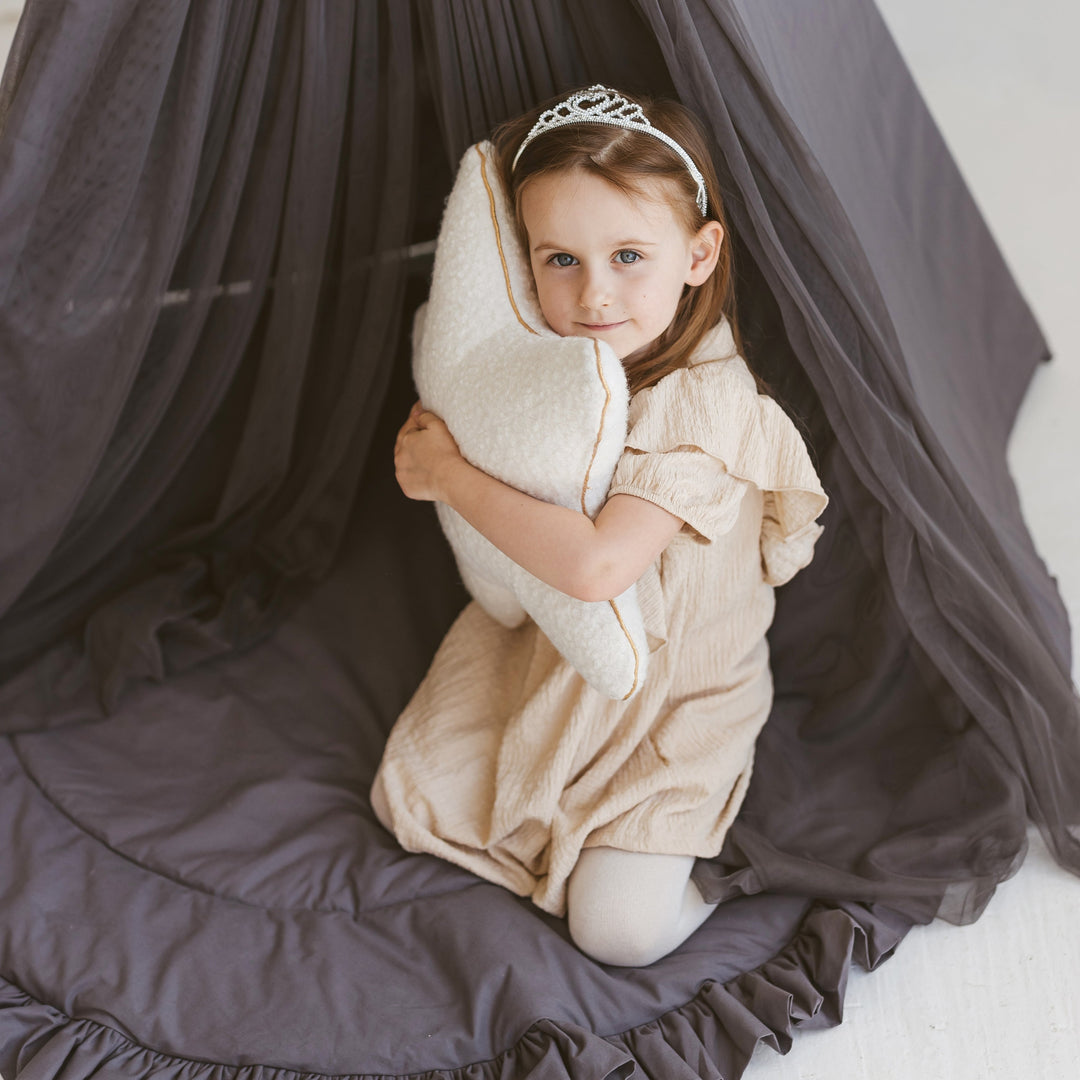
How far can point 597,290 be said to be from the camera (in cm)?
106

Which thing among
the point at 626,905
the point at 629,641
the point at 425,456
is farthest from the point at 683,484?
the point at 626,905

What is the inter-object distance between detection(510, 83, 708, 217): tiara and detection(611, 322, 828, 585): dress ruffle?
0.16m

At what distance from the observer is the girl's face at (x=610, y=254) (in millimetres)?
1049

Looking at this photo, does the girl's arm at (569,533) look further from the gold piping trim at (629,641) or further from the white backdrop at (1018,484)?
the white backdrop at (1018,484)

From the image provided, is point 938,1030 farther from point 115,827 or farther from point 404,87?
point 404,87

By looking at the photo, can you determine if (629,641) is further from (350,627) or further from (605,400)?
(350,627)

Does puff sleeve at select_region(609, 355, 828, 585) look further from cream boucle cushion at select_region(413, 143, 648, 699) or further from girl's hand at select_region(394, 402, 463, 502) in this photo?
girl's hand at select_region(394, 402, 463, 502)

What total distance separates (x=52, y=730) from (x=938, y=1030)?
1.01 metres

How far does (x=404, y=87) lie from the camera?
1.26m

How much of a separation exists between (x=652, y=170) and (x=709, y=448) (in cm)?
25

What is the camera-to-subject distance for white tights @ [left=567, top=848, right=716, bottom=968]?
116 centimetres

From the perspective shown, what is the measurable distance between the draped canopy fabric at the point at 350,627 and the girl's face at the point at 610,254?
71 mm

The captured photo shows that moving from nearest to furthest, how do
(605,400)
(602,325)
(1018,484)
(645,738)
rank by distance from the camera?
(605,400) < (602,325) < (645,738) < (1018,484)

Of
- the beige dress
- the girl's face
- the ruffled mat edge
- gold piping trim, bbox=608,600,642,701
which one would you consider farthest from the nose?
the ruffled mat edge
